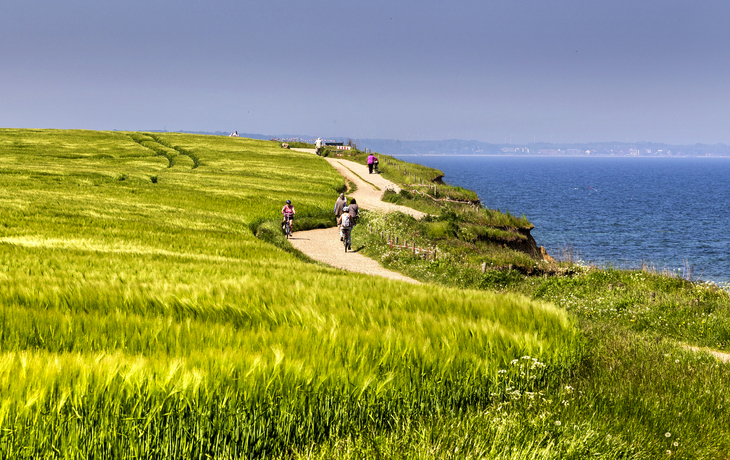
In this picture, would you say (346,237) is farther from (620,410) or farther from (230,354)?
(230,354)

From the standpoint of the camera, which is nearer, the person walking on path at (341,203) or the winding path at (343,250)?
the winding path at (343,250)

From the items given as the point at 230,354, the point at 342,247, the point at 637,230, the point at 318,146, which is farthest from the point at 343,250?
the point at 318,146

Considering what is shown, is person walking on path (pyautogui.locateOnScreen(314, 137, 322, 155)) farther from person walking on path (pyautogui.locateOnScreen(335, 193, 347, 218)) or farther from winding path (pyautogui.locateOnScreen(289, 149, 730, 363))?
person walking on path (pyautogui.locateOnScreen(335, 193, 347, 218))

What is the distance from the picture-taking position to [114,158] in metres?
70.1

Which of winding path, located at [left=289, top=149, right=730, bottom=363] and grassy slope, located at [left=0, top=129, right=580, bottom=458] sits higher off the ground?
grassy slope, located at [left=0, top=129, right=580, bottom=458]

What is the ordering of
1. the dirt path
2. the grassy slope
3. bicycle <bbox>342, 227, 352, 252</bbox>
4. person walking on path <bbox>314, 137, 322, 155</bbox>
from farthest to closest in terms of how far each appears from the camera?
person walking on path <bbox>314, 137, 322, 155</bbox>
bicycle <bbox>342, 227, 352, 252</bbox>
the dirt path
the grassy slope

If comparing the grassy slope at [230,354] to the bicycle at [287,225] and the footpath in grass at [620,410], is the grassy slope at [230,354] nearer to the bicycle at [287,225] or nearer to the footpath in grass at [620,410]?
the footpath in grass at [620,410]

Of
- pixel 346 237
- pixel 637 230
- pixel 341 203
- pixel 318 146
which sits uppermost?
pixel 318 146

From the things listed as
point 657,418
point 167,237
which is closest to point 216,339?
point 657,418

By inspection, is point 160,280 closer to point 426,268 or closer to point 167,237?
point 167,237

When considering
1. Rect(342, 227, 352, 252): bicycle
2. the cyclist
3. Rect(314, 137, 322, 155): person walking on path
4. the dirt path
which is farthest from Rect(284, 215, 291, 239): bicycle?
Rect(314, 137, 322, 155): person walking on path

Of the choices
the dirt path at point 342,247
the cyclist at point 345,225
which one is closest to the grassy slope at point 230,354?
the dirt path at point 342,247

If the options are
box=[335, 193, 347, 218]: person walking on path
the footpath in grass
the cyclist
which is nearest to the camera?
the footpath in grass

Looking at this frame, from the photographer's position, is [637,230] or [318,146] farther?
[318,146]
